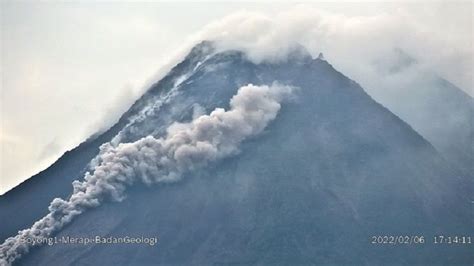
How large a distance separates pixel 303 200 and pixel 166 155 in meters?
21.5

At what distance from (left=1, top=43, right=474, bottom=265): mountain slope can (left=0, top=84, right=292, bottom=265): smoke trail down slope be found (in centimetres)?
161

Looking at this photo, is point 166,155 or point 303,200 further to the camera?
point 166,155

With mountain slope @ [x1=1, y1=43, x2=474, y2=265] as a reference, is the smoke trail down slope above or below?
above

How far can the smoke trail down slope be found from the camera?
337 feet

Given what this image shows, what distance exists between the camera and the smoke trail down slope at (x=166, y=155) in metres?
103

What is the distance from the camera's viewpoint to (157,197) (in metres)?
101

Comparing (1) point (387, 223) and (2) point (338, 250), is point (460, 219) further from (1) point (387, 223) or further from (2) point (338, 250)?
(2) point (338, 250)

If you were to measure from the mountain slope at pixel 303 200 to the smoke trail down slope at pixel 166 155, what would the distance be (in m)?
1.61

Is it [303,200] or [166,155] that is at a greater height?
[166,155]

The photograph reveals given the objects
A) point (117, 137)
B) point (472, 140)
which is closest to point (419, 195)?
point (472, 140)

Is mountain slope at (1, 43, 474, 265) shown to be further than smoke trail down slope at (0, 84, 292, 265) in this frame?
No

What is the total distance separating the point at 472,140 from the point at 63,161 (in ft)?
194

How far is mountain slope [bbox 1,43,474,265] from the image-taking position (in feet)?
293

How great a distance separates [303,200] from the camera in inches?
3787
